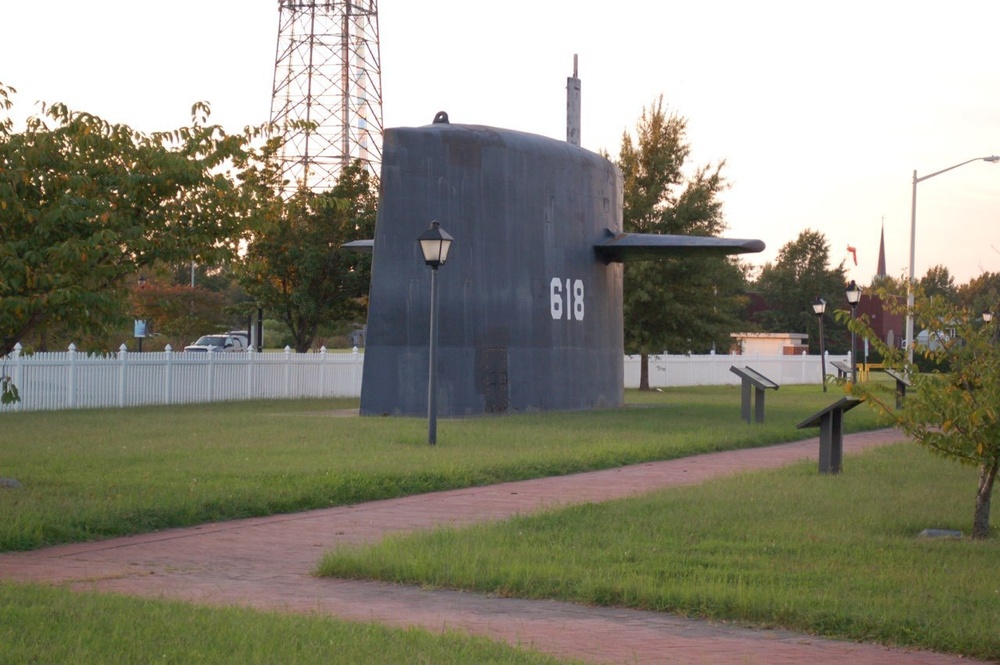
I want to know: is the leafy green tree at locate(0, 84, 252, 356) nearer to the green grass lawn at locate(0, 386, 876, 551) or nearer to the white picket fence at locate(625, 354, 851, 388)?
the green grass lawn at locate(0, 386, 876, 551)

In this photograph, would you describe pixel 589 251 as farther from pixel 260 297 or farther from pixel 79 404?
pixel 260 297

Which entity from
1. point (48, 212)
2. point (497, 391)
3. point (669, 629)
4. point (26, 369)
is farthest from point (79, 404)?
point (669, 629)

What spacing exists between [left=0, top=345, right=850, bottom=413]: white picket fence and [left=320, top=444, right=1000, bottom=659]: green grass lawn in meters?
12.2

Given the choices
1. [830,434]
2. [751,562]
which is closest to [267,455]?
[830,434]

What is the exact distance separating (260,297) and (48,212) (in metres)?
26.6

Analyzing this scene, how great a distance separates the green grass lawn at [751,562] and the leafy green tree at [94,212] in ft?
13.2

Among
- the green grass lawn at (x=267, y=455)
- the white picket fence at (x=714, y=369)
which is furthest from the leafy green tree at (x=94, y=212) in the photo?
the white picket fence at (x=714, y=369)

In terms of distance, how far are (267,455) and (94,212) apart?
4510 millimetres

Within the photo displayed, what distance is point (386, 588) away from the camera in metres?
7.91

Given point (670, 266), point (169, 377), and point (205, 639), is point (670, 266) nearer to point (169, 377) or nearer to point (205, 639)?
point (169, 377)

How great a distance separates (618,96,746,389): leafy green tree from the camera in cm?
3759

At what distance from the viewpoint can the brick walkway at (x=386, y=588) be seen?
6.31 m

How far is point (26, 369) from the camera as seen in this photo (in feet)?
78.9

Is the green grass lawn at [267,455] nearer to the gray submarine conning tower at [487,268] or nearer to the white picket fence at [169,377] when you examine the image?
the gray submarine conning tower at [487,268]
